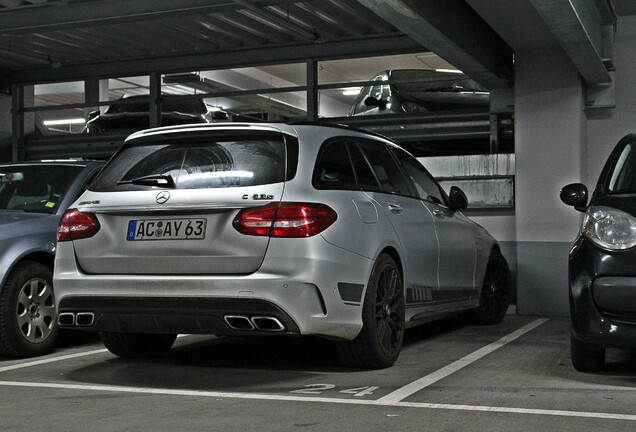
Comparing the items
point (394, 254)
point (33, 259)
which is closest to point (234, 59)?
point (33, 259)

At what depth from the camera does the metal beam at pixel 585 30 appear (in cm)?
791

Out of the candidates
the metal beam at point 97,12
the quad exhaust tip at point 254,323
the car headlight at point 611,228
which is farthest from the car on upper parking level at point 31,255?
the car headlight at point 611,228

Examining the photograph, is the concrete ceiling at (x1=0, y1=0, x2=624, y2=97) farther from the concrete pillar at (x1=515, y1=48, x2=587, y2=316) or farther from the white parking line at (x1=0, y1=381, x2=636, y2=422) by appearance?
the white parking line at (x1=0, y1=381, x2=636, y2=422)

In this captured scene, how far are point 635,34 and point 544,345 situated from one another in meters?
5.32

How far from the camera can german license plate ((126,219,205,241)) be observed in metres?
5.60

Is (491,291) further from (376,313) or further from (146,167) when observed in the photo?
(146,167)

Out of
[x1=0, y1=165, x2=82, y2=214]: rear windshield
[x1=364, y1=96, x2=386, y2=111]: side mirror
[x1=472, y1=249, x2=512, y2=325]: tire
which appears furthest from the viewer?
[x1=364, y1=96, x2=386, y2=111]: side mirror

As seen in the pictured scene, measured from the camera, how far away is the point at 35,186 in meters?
7.95

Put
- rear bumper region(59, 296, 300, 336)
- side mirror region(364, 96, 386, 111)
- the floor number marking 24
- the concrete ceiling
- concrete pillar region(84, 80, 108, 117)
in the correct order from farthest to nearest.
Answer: concrete pillar region(84, 80, 108, 117), side mirror region(364, 96, 386, 111), the concrete ceiling, rear bumper region(59, 296, 300, 336), the floor number marking 24

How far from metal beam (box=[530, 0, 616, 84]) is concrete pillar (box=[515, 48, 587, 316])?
400 millimetres

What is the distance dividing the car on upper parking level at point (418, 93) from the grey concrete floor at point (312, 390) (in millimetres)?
5713

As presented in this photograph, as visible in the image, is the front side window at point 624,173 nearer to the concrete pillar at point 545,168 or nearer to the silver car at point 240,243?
the silver car at point 240,243

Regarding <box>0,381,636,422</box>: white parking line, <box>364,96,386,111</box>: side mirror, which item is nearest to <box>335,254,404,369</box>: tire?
<box>0,381,636,422</box>: white parking line

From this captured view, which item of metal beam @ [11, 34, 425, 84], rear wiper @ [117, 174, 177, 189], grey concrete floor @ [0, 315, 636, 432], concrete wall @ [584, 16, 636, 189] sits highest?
metal beam @ [11, 34, 425, 84]
